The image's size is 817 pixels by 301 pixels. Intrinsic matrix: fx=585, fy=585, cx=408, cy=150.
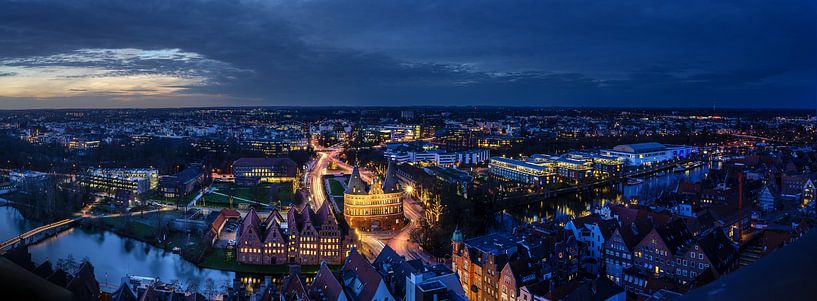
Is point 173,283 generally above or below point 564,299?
below

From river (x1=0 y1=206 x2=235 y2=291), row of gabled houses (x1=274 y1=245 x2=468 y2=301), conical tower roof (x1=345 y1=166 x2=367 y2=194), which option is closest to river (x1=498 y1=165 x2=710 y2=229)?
conical tower roof (x1=345 y1=166 x2=367 y2=194)

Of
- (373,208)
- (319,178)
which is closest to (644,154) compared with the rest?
(319,178)

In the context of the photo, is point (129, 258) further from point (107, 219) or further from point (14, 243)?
point (107, 219)

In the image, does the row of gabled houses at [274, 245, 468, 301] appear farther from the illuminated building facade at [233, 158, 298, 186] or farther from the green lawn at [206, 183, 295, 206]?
the illuminated building facade at [233, 158, 298, 186]

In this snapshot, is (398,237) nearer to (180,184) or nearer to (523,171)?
(180,184)

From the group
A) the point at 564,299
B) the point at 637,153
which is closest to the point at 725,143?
the point at 637,153
